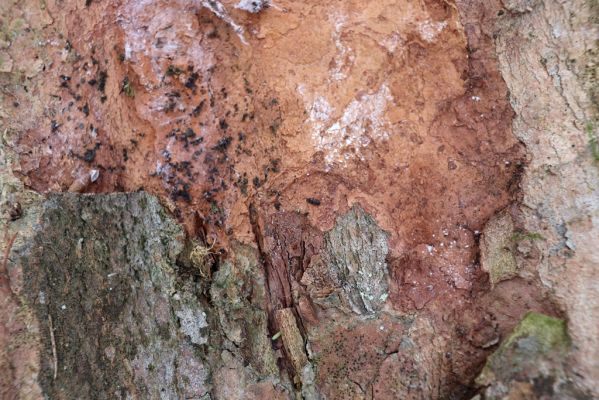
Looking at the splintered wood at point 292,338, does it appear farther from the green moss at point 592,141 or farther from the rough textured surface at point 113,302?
the green moss at point 592,141

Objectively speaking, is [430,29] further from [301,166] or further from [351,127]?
[301,166]

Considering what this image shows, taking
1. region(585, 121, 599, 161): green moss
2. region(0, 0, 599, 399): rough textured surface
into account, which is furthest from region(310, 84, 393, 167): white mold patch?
region(585, 121, 599, 161): green moss

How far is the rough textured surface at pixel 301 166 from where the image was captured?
2170 mm

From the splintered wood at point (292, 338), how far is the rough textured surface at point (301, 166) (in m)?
0.02

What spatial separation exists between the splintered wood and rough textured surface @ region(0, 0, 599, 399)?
2 cm

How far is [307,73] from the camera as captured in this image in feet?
7.77

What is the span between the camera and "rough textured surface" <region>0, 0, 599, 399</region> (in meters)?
2.17

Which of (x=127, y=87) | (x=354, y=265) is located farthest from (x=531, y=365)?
(x=127, y=87)

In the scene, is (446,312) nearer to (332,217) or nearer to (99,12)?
(332,217)

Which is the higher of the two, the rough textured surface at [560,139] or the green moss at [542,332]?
the rough textured surface at [560,139]

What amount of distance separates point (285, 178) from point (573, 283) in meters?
1.29

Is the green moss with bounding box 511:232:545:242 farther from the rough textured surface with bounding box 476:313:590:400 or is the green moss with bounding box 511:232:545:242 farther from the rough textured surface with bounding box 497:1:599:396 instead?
the rough textured surface with bounding box 476:313:590:400

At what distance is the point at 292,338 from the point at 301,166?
0.81 m

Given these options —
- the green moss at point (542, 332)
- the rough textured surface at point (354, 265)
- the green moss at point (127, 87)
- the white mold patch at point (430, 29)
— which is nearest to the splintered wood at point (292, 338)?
the rough textured surface at point (354, 265)
